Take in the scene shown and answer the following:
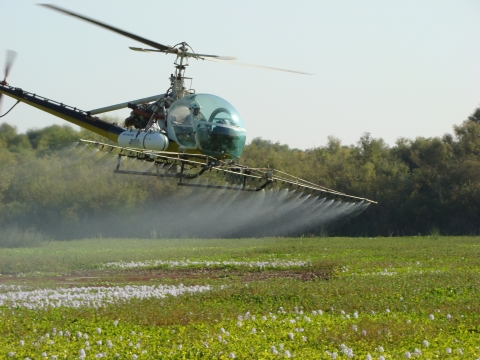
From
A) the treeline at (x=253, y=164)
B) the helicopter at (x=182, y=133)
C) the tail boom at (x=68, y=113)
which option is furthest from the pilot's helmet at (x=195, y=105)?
the treeline at (x=253, y=164)

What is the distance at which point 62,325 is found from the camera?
11.2m

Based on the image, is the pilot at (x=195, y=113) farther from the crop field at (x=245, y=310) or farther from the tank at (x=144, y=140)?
the crop field at (x=245, y=310)

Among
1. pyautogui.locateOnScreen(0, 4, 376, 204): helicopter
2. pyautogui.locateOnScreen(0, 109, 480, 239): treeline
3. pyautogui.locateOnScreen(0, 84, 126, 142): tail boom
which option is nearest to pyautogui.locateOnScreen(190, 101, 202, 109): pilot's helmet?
pyautogui.locateOnScreen(0, 4, 376, 204): helicopter

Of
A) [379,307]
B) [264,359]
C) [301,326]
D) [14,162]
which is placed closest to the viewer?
[264,359]

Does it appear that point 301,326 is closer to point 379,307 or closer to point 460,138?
point 379,307

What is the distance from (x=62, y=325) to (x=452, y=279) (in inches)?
368

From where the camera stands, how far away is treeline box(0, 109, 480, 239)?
43.3m

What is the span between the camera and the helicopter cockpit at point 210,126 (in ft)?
74.6

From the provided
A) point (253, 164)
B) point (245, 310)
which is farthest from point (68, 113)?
point (253, 164)

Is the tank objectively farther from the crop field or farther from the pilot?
the crop field

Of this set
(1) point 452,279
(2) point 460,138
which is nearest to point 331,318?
(1) point 452,279

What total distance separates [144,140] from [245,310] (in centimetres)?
1185

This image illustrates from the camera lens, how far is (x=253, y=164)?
5256 cm

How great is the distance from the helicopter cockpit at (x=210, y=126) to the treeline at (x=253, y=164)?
1901cm
